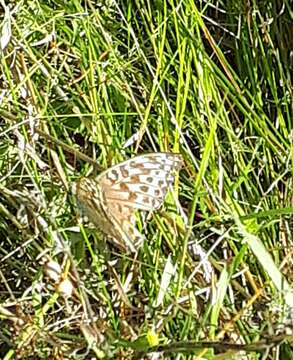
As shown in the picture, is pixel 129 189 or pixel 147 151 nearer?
pixel 129 189

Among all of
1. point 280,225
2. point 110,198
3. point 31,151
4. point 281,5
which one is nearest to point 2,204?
point 31,151

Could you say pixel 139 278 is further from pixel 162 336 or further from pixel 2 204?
pixel 2 204

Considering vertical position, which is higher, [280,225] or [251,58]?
[251,58]

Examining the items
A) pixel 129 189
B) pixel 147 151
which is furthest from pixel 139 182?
pixel 147 151

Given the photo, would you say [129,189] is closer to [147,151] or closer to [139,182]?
[139,182]
